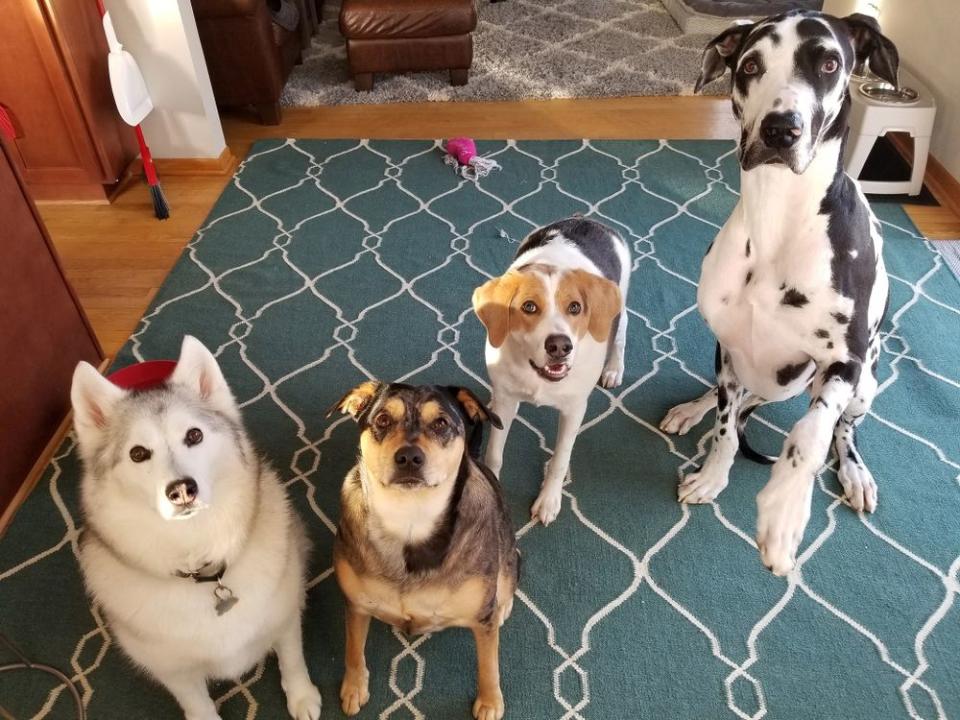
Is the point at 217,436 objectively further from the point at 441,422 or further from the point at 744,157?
the point at 744,157

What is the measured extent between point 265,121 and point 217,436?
3.39 metres

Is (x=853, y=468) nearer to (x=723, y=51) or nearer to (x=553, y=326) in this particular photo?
(x=553, y=326)

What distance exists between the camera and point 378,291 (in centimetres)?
320

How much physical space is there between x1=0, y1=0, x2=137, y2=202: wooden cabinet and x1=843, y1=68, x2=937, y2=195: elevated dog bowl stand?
11.7ft

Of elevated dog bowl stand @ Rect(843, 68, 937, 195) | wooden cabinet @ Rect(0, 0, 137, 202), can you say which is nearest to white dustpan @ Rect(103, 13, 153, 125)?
wooden cabinet @ Rect(0, 0, 137, 202)

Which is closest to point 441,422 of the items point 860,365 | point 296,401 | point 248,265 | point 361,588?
point 361,588

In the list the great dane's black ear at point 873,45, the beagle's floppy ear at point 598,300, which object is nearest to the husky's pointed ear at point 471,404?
the beagle's floppy ear at point 598,300

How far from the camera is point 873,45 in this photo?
174cm

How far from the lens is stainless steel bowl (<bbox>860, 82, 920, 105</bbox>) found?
360cm

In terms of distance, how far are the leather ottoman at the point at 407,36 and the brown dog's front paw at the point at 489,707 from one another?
3.94 meters

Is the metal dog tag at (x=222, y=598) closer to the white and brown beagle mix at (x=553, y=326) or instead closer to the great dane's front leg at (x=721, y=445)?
the white and brown beagle mix at (x=553, y=326)

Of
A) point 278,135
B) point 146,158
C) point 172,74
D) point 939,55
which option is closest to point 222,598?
point 146,158

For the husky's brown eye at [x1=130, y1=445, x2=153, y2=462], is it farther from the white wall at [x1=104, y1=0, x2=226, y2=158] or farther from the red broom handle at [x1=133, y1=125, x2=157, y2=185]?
the white wall at [x1=104, y1=0, x2=226, y2=158]

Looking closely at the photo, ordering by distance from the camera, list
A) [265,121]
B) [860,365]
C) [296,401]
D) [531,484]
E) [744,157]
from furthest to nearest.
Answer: [265,121]
[296,401]
[531,484]
[860,365]
[744,157]
